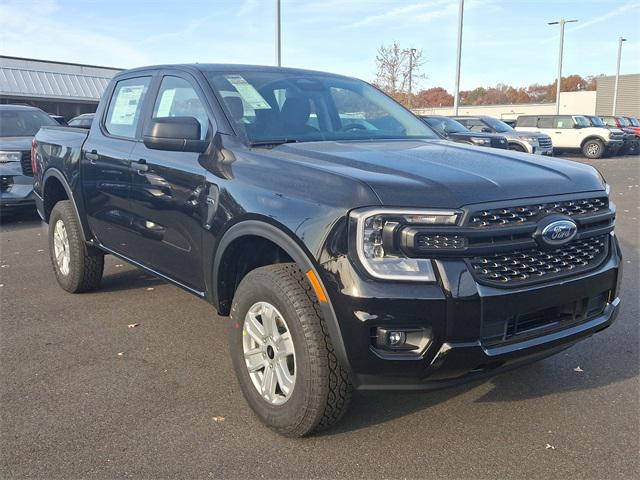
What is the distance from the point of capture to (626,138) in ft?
83.0

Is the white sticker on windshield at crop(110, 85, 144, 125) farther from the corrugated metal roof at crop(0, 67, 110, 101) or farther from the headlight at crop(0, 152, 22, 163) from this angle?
the corrugated metal roof at crop(0, 67, 110, 101)

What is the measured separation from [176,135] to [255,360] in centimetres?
132

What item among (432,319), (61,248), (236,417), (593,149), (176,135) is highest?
(176,135)

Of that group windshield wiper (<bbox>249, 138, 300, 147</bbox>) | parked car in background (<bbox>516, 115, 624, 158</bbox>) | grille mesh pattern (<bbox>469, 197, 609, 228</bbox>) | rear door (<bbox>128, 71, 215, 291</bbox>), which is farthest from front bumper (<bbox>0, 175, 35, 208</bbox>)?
parked car in background (<bbox>516, 115, 624, 158</bbox>)

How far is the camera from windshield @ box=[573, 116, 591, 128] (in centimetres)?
2466

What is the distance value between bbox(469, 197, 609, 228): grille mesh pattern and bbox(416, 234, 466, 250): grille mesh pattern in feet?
0.30

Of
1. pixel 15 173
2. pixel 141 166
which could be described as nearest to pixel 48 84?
pixel 15 173

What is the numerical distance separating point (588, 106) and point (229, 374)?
69935 mm

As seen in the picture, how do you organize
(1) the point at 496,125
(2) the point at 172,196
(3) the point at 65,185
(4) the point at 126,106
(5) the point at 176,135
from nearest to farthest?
(5) the point at 176,135 → (2) the point at 172,196 → (4) the point at 126,106 → (3) the point at 65,185 → (1) the point at 496,125

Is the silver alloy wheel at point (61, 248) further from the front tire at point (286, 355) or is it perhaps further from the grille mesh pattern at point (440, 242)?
the grille mesh pattern at point (440, 242)

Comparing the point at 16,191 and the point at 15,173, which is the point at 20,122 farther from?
the point at 16,191

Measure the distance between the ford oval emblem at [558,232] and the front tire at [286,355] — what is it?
107 centimetres

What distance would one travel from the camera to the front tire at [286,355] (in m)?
2.72

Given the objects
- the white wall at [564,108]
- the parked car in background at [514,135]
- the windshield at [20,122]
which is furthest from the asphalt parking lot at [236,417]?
the white wall at [564,108]
